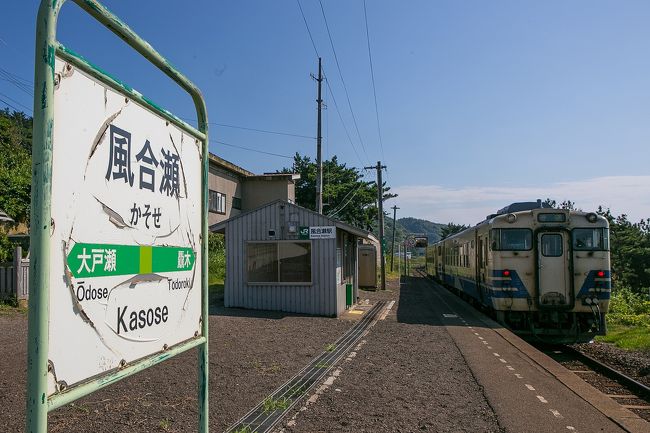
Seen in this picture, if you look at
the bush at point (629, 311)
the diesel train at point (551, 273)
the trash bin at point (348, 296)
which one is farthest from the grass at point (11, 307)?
the bush at point (629, 311)

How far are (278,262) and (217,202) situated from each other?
12.7 m

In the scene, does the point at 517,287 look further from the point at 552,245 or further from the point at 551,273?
the point at 552,245

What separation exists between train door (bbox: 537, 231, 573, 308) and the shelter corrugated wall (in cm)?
521

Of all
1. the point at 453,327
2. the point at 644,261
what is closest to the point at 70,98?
the point at 453,327

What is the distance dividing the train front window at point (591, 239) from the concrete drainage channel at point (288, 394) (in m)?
6.05

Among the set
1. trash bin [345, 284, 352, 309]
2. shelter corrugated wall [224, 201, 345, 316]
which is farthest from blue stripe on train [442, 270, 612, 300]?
trash bin [345, 284, 352, 309]

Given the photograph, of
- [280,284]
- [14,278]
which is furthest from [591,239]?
[14,278]

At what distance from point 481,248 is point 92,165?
46.7 feet

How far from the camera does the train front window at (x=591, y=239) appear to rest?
12586mm

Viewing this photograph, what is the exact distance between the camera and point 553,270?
12.6 m

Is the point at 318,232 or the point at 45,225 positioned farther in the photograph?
the point at 318,232

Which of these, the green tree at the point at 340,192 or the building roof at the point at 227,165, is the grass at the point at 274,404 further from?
the green tree at the point at 340,192

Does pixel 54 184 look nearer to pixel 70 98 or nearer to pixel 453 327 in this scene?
pixel 70 98

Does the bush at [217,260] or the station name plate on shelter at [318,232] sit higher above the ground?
the station name plate on shelter at [318,232]
